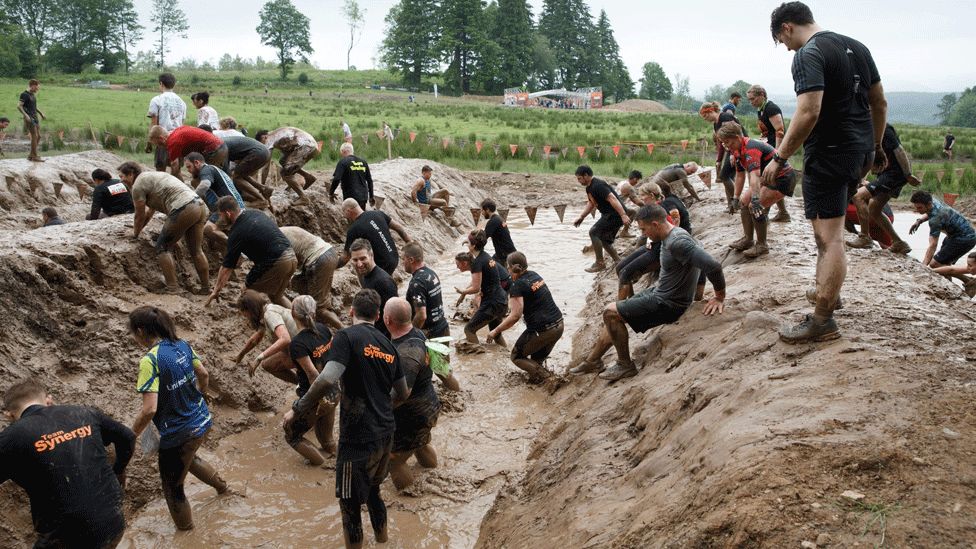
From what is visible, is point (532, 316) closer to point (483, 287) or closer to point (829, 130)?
point (483, 287)

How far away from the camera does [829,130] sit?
4773 millimetres

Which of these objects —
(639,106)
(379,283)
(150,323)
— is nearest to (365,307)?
(150,323)

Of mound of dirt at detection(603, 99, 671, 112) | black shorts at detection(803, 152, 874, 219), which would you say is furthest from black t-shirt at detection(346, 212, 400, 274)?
mound of dirt at detection(603, 99, 671, 112)

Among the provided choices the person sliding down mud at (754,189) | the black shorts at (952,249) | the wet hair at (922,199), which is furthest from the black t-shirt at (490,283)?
the black shorts at (952,249)

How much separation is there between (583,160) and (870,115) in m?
23.6

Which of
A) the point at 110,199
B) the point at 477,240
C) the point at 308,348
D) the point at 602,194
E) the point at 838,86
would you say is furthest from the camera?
the point at 602,194

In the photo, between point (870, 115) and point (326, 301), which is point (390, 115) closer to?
point (326, 301)

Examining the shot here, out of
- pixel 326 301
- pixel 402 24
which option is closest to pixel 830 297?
pixel 326 301

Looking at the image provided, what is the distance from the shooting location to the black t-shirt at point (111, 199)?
969 cm

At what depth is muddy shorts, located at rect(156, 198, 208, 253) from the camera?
804cm

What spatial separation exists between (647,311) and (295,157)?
725 cm

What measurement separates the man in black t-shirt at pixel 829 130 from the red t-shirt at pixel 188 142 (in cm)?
738

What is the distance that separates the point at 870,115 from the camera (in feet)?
16.1

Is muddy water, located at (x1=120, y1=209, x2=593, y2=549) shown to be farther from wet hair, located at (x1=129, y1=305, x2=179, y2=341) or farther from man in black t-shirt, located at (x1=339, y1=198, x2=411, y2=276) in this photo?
man in black t-shirt, located at (x1=339, y1=198, x2=411, y2=276)
